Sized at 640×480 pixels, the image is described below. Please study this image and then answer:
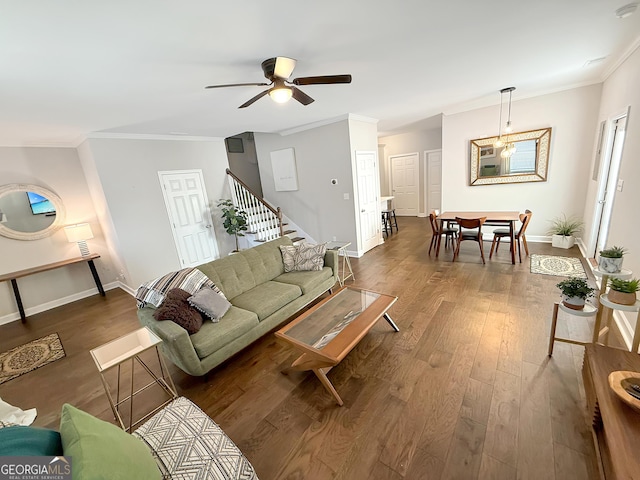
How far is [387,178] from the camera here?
8578 mm

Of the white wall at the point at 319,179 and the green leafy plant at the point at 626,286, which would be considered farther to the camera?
the white wall at the point at 319,179

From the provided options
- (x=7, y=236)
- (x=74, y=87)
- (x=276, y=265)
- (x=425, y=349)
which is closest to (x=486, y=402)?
(x=425, y=349)

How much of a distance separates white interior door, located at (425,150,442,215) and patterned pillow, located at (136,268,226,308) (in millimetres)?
6965

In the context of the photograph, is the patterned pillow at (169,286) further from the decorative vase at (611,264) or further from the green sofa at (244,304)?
the decorative vase at (611,264)

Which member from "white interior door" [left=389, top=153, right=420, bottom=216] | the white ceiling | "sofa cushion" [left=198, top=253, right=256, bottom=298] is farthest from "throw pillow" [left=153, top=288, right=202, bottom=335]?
"white interior door" [left=389, top=153, right=420, bottom=216]

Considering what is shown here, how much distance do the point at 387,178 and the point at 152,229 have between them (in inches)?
269

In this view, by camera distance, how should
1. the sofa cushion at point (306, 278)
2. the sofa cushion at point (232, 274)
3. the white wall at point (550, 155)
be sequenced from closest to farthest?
1. the sofa cushion at point (232, 274)
2. the sofa cushion at point (306, 278)
3. the white wall at point (550, 155)

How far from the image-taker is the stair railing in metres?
5.42

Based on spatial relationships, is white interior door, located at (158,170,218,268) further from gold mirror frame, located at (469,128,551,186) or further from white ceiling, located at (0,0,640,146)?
gold mirror frame, located at (469,128,551,186)

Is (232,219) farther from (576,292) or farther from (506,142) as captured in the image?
(506,142)

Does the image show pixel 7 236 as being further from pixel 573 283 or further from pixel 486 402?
pixel 573 283

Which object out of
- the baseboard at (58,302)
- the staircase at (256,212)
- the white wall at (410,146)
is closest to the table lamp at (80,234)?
the baseboard at (58,302)

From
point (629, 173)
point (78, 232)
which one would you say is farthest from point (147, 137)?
point (629, 173)

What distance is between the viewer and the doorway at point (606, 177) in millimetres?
3215
